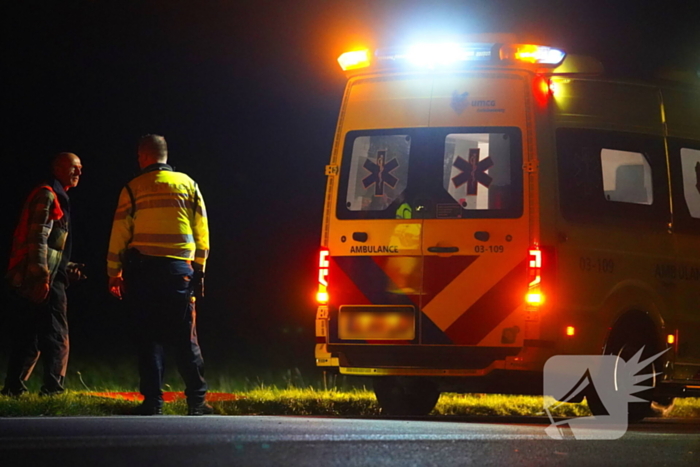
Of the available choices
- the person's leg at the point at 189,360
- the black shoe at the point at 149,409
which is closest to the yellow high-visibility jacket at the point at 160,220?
the person's leg at the point at 189,360

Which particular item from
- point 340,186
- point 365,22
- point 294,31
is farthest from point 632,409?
point 294,31

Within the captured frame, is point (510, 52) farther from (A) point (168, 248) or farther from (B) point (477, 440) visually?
(B) point (477, 440)

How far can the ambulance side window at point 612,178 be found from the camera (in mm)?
9680

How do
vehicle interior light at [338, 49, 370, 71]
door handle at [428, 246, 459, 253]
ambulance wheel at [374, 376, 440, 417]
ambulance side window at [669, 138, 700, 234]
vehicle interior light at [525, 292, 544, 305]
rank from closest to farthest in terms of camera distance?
vehicle interior light at [525, 292, 544, 305], door handle at [428, 246, 459, 253], vehicle interior light at [338, 49, 370, 71], ambulance side window at [669, 138, 700, 234], ambulance wheel at [374, 376, 440, 417]

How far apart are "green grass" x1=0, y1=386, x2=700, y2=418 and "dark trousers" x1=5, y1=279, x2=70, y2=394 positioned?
0.71 feet

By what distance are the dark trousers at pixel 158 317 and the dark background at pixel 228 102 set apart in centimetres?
860

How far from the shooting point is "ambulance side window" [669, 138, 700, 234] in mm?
10414

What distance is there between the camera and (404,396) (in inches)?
420

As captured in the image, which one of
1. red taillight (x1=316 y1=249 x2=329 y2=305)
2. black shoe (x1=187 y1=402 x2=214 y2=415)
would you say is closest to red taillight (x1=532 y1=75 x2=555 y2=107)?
red taillight (x1=316 y1=249 x2=329 y2=305)

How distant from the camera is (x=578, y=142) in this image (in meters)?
9.81

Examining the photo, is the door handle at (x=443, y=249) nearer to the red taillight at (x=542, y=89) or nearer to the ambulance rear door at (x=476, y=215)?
the ambulance rear door at (x=476, y=215)

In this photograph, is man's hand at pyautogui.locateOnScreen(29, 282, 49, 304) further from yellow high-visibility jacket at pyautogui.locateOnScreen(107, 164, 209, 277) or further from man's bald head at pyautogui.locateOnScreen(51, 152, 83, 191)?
man's bald head at pyautogui.locateOnScreen(51, 152, 83, 191)

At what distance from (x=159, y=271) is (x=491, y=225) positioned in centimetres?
214

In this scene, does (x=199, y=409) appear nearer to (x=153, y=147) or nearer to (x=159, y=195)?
(x=159, y=195)
